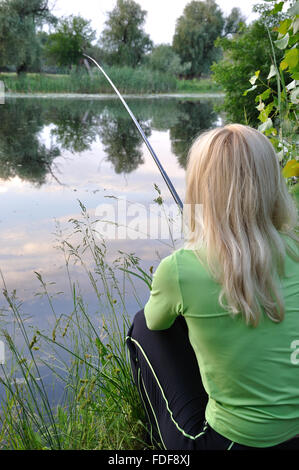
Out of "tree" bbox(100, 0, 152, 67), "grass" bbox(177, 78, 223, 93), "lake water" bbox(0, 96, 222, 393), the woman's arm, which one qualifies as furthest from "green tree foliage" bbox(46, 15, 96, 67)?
the woman's arm

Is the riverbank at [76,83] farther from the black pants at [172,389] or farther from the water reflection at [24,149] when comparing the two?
the black pants at [172,389]

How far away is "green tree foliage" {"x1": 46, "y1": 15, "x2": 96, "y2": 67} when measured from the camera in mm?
20281

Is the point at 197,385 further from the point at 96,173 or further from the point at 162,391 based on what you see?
the point at 96,173

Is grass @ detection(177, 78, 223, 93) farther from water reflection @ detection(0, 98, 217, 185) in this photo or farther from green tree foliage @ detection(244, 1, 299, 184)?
green tree foliage @ detection(244, 1, 299, 184)

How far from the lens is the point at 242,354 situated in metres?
0.98

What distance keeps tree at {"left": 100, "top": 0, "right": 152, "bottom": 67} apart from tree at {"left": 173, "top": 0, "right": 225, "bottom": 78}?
2.02 metres

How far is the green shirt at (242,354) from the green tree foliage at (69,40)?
19854mm

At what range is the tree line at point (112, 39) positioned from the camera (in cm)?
1917

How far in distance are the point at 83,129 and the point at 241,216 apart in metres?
11.9

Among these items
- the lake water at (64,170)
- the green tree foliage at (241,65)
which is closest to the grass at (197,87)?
the lake water at (64,170)

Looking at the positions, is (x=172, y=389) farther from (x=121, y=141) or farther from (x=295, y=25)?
(x=121, y=141)

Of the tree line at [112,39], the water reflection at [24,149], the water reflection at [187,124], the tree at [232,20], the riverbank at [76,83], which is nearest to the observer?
the water reflection at [24,149]

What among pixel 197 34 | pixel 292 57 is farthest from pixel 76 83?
pixel 292 57

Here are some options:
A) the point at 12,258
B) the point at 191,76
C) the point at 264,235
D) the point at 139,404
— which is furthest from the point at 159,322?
the point at 191,76
